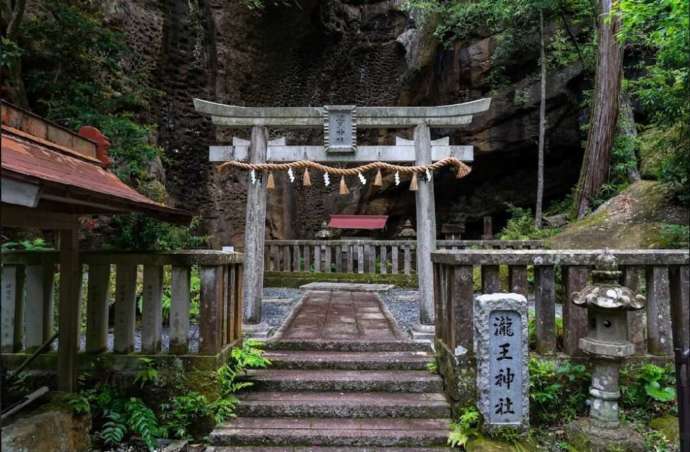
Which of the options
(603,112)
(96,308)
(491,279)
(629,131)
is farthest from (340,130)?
(629,131)

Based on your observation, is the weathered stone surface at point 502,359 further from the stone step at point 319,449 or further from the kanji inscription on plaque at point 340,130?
the kanji inscription on plaque at point 340,130

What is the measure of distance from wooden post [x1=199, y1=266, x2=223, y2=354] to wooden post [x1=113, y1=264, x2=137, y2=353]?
64cm

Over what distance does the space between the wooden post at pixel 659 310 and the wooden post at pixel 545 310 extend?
81 centimetres

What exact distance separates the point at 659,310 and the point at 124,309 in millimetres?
4669

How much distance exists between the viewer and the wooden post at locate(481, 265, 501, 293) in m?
3.48

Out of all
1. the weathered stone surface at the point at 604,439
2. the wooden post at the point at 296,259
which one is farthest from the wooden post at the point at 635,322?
the wooden post at the point at 296,259

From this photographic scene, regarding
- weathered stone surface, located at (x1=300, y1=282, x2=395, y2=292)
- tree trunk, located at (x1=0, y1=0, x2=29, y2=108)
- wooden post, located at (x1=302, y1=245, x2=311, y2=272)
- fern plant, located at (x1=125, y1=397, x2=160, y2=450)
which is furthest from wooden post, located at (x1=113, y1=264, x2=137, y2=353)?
wooden post, located at (x1=302, y1=245, x2=311, y2=272)

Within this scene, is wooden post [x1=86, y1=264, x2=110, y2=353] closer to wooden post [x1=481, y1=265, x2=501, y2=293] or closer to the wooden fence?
the wooden fence

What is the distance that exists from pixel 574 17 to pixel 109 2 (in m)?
13.0

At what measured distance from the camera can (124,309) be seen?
357 centimetres

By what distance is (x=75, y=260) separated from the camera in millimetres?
3301

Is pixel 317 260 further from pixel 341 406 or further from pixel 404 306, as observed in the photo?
pixel 341 406

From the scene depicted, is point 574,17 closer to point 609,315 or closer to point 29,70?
point 609,315

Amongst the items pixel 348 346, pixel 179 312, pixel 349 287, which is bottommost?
pixel 348 346
